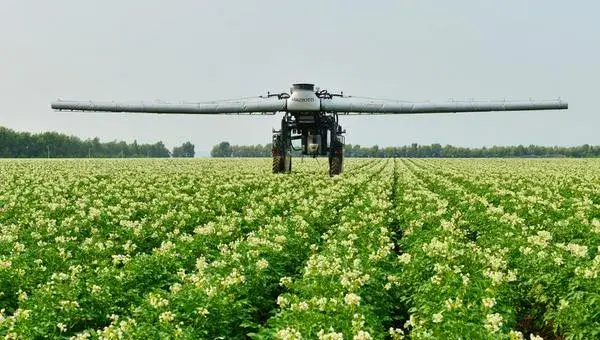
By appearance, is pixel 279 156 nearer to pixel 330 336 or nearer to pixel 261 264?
pixel 261 264

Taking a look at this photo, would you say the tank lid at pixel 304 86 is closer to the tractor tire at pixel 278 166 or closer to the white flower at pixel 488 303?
the tractor tire at pixel 278 166

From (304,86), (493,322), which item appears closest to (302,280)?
(493,322)

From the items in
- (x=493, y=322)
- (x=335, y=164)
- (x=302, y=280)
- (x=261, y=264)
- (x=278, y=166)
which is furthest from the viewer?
(x=278, y=166)

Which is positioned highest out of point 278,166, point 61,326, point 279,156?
point 279,156

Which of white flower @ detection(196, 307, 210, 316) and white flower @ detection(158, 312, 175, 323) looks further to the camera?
white flower @ detection(196, 307, 210, 316)

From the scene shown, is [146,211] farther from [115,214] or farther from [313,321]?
[313,321]

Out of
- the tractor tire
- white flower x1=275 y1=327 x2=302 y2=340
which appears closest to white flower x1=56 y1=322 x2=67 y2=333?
white flower x1=275 y1=327 x2=302 y2=340

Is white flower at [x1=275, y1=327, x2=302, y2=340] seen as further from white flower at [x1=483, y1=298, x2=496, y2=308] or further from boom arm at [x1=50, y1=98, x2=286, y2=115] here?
boom arm at [x1=50, y1=98, x2=286, y2=115]

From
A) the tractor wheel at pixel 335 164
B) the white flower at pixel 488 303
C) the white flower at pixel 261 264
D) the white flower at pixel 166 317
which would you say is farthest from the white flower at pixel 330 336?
the tractor wheel at pixel 335 164

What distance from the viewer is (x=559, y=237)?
49.8 feet

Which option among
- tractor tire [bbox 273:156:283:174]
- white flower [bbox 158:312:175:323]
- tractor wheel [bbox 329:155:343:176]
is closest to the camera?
white flower [bbox 158:312:175:323]

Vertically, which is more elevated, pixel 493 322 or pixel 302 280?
pixel 493 322

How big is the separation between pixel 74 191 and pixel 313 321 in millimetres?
23219

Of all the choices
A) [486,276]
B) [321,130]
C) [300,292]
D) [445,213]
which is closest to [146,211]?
[445,213]
